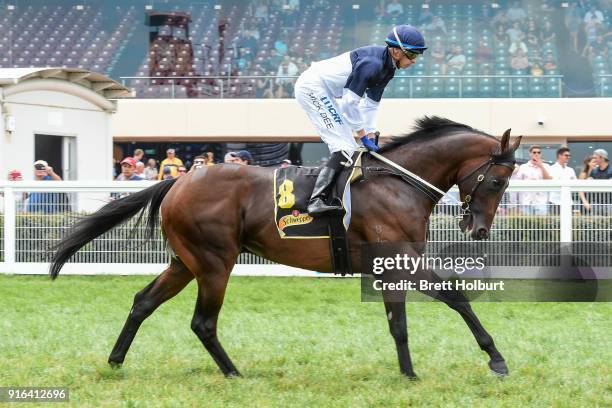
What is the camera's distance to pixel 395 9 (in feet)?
75.6

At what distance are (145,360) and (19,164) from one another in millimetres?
7576

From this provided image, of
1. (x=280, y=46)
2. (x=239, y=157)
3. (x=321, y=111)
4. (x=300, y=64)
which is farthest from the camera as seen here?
(x=280, y=46)

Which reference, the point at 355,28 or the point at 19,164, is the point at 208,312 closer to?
the point at 19,164

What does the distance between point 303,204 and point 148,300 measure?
1093mm

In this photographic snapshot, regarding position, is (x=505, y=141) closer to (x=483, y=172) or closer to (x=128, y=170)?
(x=483, y=172)

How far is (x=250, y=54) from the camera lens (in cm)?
2145

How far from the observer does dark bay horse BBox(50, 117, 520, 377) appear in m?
5.21

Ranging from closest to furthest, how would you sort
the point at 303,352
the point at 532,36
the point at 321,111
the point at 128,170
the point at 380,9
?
the point at 321,111
the point at 303,352
the point at 128,170
the point at 532,36
the point at 380,9

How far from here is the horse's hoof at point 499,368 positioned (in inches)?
201

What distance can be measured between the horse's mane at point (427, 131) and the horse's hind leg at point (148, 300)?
1.41 m

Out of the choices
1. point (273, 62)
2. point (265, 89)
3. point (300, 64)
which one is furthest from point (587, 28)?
point (265, 89)

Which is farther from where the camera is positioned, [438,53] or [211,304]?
Answer: [438,53]

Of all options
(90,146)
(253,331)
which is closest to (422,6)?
(90,146)

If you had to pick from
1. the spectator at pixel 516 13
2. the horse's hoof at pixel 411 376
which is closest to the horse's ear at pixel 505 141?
the horse's hoof at pixel 411 376
